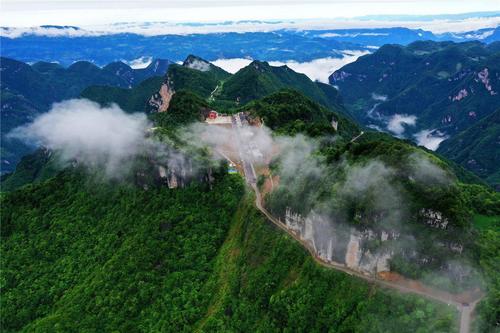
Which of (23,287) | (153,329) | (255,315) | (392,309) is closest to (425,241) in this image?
(392,309)

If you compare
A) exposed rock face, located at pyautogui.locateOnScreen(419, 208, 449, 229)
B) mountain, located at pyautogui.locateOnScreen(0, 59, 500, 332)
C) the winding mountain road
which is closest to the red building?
mountain, located at pyautogui.locateOnScreen(0, 59, 500, 332)

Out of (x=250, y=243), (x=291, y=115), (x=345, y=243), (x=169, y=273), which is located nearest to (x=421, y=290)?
(x=345, y=243)

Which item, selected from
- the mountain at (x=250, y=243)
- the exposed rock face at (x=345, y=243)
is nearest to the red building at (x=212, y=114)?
the mountain at (x=250, y=243)

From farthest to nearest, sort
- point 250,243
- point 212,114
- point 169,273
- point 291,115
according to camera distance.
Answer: point 212,114
point 291,115
point 169,273
point 250,243

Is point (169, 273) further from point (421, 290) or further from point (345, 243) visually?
point (421, 290)

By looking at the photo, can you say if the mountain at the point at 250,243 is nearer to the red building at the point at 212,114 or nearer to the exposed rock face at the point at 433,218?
the exposed rock face at the point at 433,218

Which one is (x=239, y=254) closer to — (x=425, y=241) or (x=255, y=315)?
(x=255, y=315)

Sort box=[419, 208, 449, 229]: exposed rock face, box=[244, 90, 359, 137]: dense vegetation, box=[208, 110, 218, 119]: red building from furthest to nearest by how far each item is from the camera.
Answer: box=[208, 110, 218, 119]: red building → box=[244, 90, 359, 137]: dense vegetation → box=[419, 208, 449, 229]: exposed rock face

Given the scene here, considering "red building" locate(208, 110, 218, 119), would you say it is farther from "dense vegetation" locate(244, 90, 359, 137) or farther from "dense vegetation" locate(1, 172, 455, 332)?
"dense vegetation" locate(1, 172, 455, 332)

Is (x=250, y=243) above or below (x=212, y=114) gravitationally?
below
